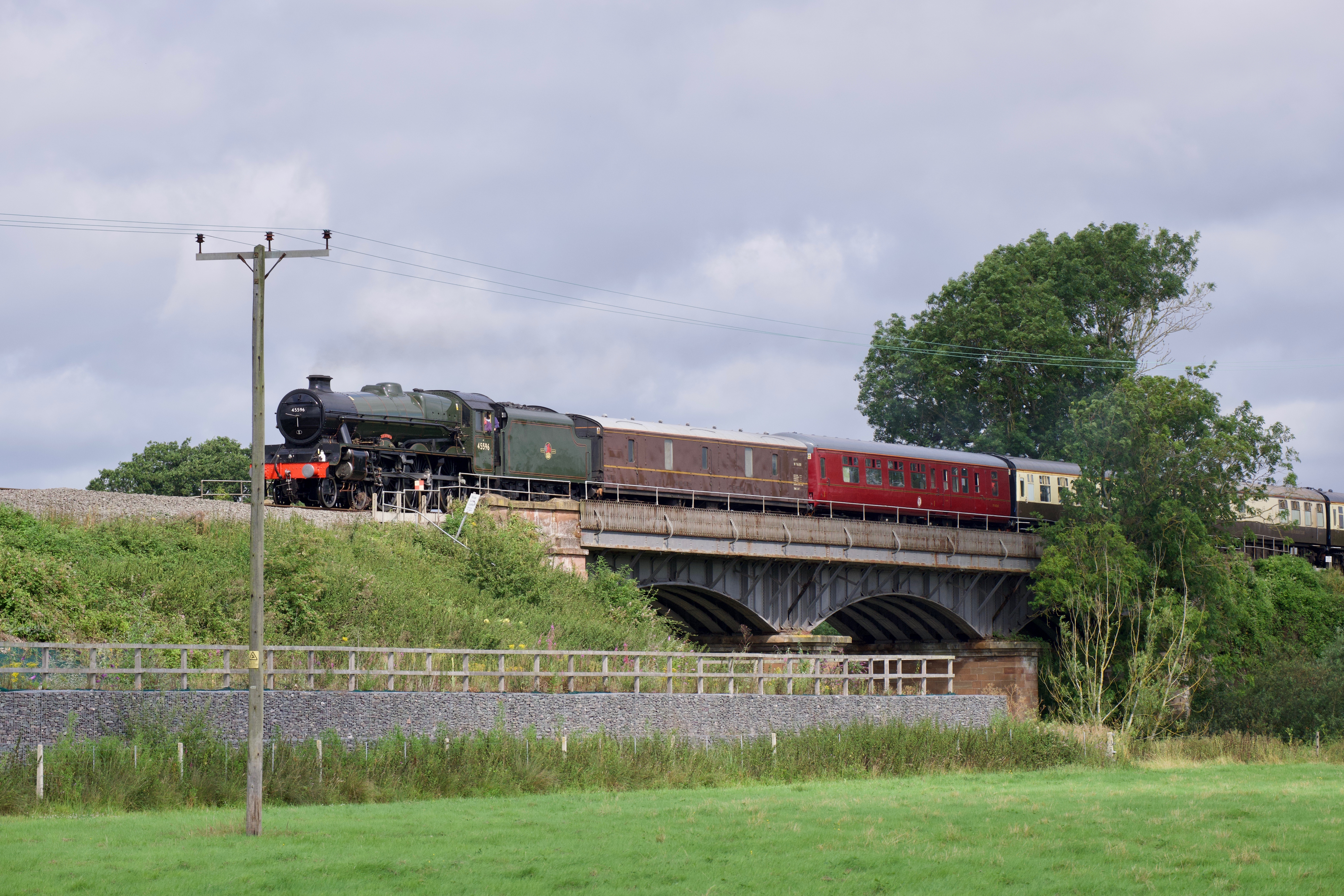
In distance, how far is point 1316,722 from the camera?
1960 inches

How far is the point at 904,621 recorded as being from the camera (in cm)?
5988

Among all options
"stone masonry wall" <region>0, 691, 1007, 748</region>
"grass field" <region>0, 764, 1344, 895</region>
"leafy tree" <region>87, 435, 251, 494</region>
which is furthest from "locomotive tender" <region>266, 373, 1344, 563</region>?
"leafy tree" <region>87, 435, 251, 494</region>

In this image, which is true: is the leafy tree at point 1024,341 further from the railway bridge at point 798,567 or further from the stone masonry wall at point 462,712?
the stone masonry wall at point 462,712

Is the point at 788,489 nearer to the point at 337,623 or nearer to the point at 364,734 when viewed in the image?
the point at 337,623

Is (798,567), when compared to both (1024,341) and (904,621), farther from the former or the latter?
(1024,341)

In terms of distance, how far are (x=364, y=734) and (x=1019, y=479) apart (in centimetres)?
4047

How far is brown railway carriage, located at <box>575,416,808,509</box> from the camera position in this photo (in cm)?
4769

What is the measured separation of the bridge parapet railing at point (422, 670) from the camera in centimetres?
2361

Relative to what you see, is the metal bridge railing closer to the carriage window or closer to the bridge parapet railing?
the carriage window

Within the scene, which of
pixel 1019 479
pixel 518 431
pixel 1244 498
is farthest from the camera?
pixel 1019 479

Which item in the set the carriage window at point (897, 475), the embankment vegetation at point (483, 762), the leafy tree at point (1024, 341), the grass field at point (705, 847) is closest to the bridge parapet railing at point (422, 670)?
the embankment vegetation at point (483, 762)

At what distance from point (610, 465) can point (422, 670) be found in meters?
19.9

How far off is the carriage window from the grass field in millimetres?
30912

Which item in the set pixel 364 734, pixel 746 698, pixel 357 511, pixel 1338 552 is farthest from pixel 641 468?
pixel 1338 552
